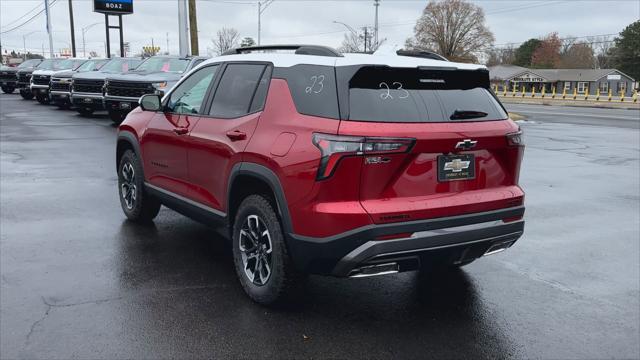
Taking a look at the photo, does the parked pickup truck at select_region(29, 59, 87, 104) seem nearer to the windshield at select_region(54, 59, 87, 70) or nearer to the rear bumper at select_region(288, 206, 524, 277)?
the windshield at select_region(54, 59, 87, 70)

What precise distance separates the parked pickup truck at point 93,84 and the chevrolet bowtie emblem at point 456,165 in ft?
54.9

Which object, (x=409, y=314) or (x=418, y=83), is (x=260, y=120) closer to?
(x=418, y=83)

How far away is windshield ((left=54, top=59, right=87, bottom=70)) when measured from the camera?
25362 millimetres

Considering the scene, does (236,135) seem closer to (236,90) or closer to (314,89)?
(236,90)

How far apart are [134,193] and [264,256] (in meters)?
2.74

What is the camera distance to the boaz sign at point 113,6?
105 feet

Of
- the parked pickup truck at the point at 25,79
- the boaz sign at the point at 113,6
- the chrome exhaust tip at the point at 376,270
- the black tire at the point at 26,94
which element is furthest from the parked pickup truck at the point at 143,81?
the boaz sign at the point at 113,6

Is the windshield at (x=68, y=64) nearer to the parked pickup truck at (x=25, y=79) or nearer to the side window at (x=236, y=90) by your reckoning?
the parked pickup truck at (x=25, y=79)

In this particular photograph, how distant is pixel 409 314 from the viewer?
4277mm

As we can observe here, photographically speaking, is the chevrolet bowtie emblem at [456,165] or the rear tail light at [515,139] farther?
the rear tail light at [515,139]

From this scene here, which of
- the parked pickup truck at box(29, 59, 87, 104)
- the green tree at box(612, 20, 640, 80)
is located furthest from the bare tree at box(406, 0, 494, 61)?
the parked pickup truck at box(29, 59, 87, 104)

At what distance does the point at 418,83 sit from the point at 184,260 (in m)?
2.76

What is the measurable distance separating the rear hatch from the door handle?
928 millimetres

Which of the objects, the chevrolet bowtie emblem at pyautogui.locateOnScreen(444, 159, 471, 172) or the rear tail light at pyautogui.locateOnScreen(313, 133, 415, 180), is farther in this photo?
the chevrolet bowtie emblem at pyautogui.locateOnScreen(444, 159, 471, 172)
